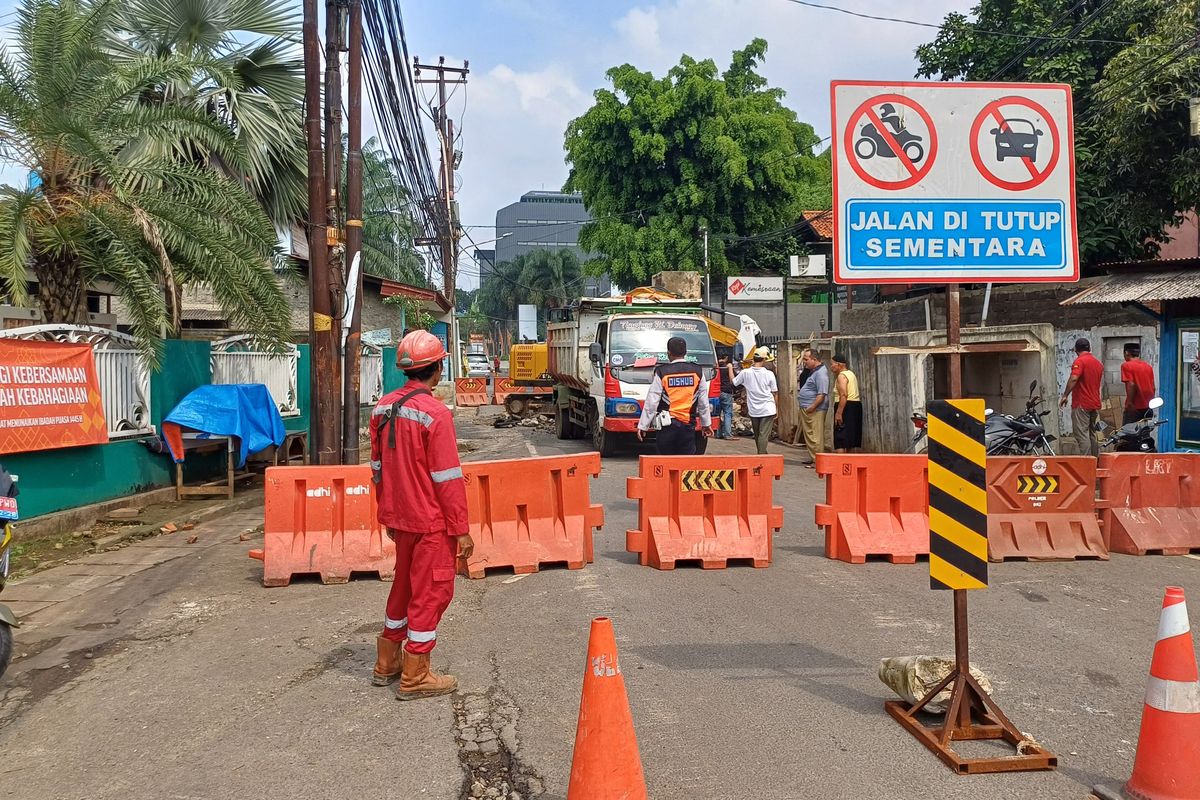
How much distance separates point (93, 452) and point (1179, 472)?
1117 cm

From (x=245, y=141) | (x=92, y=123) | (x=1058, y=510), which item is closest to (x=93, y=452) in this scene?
(x=92, y=123)

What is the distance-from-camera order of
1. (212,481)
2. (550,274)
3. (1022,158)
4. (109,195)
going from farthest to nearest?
(550,274)
(212,481)
(109,195)
(1022,158)

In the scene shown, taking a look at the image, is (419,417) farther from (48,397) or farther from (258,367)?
(258,367)

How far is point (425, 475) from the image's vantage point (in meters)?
5.19

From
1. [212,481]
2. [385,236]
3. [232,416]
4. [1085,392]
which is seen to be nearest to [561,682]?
[232,416]

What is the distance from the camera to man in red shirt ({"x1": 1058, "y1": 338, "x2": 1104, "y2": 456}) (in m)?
13.9

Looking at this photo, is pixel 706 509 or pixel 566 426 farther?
pixel 566 426

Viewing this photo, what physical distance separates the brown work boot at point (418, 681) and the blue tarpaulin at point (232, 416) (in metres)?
8.31

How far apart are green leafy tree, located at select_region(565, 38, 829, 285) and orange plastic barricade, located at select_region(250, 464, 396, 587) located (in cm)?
2760

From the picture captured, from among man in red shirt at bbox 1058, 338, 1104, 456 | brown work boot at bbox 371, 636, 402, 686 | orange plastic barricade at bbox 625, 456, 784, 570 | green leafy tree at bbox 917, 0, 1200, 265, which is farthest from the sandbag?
green leafy tree at bbox 917, 0, 1200, 265

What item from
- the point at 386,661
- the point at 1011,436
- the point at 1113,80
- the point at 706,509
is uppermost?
the point at 1113,80

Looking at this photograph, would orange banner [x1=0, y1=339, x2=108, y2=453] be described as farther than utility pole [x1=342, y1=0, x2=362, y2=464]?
No

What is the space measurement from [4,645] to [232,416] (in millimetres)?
7652

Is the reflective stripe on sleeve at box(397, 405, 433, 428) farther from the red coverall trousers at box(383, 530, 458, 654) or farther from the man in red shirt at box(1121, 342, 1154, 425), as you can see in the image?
the man in red shirt at box(1121, 342, 1154, 425)
